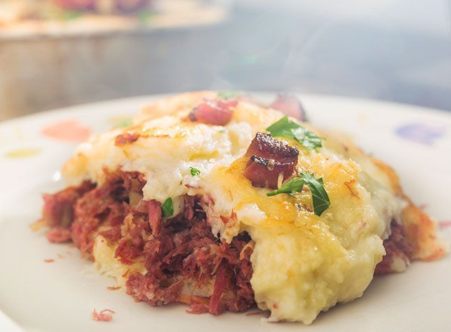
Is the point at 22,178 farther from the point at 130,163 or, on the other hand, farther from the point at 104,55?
the point at 104,55

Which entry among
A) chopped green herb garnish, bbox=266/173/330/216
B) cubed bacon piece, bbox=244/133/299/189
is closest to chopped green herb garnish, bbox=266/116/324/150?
cubed bacon piece, bbox=244/133/299/189

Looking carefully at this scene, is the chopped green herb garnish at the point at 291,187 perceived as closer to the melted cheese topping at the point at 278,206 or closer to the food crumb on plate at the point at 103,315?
the melted cheese topping at the point at 278,206

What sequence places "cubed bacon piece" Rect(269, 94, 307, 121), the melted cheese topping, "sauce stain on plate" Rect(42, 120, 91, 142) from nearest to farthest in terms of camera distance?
the melted cheese topping, "cubed bacon piece" Rect(269, 94, 307, 121), "sauce stain on plate" Rect(42, 120, 91, 142)

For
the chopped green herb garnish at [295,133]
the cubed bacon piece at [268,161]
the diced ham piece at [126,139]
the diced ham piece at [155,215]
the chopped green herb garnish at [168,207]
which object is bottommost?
the diced ham piece at [155,215]

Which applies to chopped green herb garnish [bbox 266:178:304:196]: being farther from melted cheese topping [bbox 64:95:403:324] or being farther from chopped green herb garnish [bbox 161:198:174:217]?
chopped green herb garnish [bbox 161:198:174:217]

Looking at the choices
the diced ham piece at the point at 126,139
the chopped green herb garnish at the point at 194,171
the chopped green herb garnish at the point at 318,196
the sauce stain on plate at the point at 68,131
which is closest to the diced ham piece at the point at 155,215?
the chopped green herb garnish at the point at 194,171

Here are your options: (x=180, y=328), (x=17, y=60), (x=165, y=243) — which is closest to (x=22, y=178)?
(x=165, y=243)

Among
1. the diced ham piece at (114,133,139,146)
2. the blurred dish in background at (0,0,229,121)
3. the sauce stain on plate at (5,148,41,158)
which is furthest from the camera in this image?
the blurred dish in background at (0,0,229,121)
